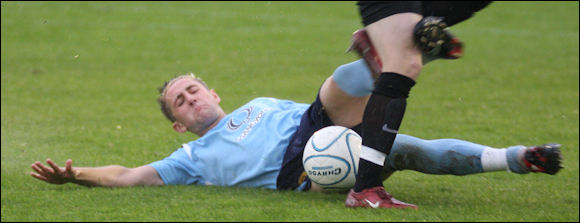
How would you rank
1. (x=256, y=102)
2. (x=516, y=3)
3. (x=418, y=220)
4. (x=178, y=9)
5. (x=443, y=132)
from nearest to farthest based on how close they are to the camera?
1. (x=418, y=220)
2. (x=256, y=102)
3. (x=443, y=132)
4. (x=178, y=9)
5. (x=516, y=3)

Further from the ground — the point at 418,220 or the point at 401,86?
the point at 401,86

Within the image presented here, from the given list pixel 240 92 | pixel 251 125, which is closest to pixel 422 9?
pixel 251 125

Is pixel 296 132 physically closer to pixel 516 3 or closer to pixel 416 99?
pixel 416 99

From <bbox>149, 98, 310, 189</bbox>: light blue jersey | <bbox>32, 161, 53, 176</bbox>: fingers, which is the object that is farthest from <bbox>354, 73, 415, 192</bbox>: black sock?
<bbox>32, 161, 53, 176</bbox>: fingers

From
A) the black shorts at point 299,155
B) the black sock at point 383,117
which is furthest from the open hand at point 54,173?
the black sock at point 383,117

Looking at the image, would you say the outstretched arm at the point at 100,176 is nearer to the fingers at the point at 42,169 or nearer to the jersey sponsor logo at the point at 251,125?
the fingers at the point at 42,169

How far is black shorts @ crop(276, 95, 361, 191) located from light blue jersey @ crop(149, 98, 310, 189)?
5 cm

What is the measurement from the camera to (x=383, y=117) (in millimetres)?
4168

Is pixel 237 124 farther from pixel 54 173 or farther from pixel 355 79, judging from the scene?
pixel 54 173

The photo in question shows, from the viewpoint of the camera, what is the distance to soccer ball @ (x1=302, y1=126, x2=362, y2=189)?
4.61m

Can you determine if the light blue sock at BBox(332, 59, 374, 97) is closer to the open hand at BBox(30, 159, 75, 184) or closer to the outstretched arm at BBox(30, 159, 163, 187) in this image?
the outstretched arm at BBox(30, 159, 163, 187)

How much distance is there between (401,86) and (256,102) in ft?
5.71

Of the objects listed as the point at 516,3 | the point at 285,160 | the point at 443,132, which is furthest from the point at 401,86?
the point at 516,3

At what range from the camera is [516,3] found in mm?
21109
